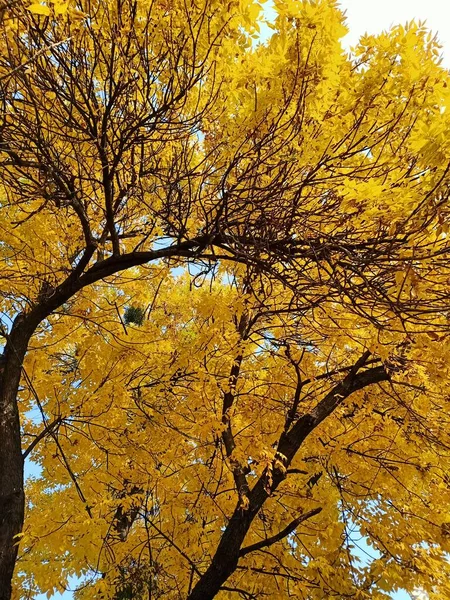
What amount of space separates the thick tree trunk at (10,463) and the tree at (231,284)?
2cm

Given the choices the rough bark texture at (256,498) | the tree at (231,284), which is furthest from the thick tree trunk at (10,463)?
the rough bark texture at (256,498)

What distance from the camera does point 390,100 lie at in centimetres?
210

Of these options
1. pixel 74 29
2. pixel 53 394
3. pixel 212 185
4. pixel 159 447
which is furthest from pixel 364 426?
pixel 74 29

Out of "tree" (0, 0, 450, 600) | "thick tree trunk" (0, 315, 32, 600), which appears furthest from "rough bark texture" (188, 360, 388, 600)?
"thick tree trunk" (0, 315, 32, 600)

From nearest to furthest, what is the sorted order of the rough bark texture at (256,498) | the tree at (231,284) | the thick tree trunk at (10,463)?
the tree at (231,284), the thick tree trunk at (10,463), the rough bark texture at (256,498)

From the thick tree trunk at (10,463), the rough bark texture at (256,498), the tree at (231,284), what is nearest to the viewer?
the tree at (231,284)

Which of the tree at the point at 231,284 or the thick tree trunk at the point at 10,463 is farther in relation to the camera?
the thick tree trunk at the point at 10,463

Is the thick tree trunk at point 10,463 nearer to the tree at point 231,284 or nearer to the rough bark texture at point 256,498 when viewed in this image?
the tree at point 231,284

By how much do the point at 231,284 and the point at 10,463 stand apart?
2367 millimetres

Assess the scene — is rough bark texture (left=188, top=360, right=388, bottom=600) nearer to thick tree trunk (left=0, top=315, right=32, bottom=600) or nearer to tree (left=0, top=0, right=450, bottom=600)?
tree (left=0, top=0, right=450, bottom=600)

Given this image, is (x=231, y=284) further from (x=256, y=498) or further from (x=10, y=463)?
(x=10, y=463)

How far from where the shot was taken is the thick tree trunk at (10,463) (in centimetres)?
277

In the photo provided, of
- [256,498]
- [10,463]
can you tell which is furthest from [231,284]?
[10,463]

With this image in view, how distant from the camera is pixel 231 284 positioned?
4180 mm
